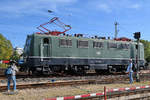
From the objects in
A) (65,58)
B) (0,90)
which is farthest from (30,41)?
(0,90)

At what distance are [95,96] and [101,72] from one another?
559 inches

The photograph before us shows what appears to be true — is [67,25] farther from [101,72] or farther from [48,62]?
[101,72]

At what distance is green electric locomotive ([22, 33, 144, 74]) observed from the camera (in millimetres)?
16328

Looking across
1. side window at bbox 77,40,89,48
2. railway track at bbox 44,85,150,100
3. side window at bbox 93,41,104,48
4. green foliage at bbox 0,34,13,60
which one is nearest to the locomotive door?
side window at bbox 77,40,89,48

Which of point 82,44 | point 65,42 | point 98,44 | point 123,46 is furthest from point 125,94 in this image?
point 123,46

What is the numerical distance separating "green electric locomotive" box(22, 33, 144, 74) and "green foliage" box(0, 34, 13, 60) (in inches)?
→ 1784

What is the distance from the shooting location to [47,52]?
16.7m

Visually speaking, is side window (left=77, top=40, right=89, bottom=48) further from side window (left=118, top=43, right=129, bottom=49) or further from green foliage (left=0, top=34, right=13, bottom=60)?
green foliage (left=0, top=34, right=13, bottom=60)

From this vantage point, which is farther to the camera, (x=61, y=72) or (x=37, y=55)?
(x=61, y=72)

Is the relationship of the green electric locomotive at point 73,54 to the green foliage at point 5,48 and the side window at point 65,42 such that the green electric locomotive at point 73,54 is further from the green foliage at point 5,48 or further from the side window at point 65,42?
the green foliage at point 5,48

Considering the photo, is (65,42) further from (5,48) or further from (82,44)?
(5,48)

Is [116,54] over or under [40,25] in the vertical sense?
under

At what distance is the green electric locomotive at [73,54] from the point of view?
16.3m

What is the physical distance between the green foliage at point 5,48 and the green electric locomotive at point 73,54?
45306 mm
